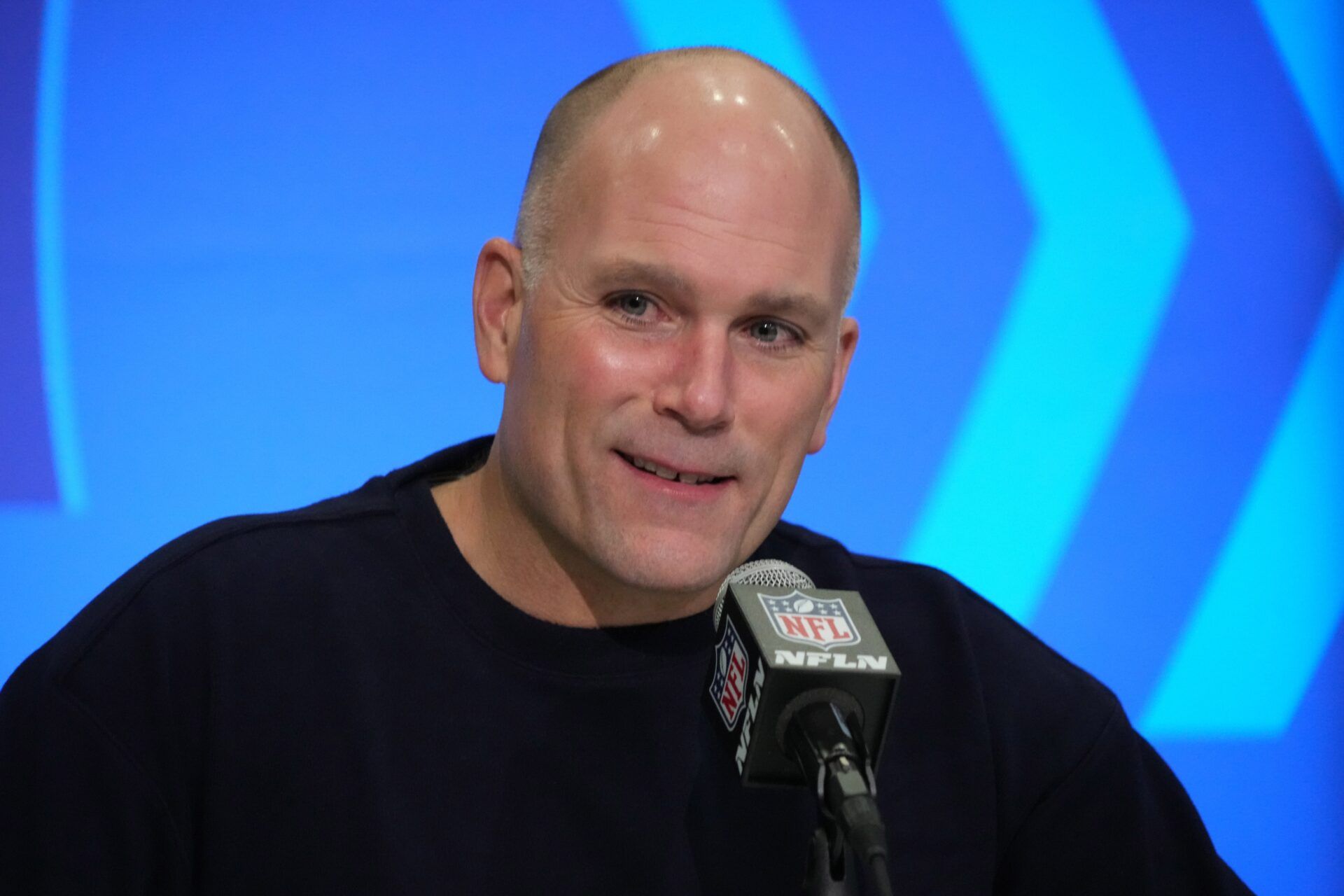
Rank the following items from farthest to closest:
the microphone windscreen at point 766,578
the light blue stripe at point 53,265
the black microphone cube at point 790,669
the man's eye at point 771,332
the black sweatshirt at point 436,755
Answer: the light blue stripe at point 53,265 < the man's eye at point 771,332 < the black sweatshirt at point 436,755 < the microphone windscreen at point 766,578 < the black microphone cube at point 790,669

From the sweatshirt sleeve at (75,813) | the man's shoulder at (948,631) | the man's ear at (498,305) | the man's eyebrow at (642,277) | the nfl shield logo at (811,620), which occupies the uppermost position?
the man's eyebrow at (642,277)

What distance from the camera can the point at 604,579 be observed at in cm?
166

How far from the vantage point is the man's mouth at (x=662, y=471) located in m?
1.55

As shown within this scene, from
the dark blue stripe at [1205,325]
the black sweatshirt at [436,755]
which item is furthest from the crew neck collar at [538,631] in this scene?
the dark blue stripe at [1205,325]

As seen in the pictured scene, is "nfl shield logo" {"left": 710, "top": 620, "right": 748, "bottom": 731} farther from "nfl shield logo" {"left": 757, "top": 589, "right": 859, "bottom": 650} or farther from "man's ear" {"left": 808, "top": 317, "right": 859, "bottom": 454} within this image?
"man's ear" {"left": 808, "top": 317, "right": 859, "bottom": 454}

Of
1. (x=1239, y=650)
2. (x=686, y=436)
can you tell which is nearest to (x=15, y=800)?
(x=686, y=436)

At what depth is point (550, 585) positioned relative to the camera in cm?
167

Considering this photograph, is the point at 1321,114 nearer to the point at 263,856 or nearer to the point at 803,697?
the point at 803,697

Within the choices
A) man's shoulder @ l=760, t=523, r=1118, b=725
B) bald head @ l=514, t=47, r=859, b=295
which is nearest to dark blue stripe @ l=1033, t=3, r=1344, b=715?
man's shoulder @ l=760, t=523, r=1118, b=725

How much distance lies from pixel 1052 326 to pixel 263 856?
6.37 ft

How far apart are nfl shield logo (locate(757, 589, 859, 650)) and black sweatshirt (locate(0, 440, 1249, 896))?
208mm

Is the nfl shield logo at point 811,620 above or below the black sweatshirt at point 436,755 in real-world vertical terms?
above

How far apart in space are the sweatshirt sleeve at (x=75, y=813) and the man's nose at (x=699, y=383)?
27.6 inches

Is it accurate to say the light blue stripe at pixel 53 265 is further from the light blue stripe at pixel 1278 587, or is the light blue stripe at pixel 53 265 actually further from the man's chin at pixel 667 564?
the light blue stripe at pixel 1278 587
